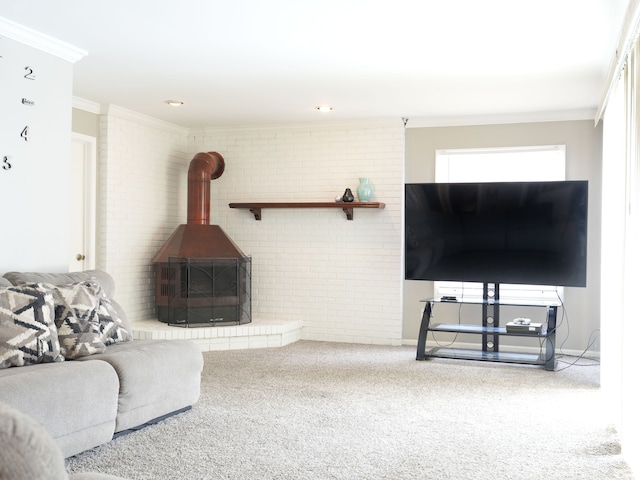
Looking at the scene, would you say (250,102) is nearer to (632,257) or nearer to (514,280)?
(514,280)

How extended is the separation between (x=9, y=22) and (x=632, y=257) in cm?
360

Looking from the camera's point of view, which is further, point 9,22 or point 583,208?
point 583,208

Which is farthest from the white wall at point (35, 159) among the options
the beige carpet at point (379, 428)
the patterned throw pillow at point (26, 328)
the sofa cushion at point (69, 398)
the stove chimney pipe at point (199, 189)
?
the stove chimney pipe at point (199, 189)

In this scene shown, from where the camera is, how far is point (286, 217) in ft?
23.6

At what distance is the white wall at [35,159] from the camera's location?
403 centimetres

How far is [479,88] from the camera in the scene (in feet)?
17.8

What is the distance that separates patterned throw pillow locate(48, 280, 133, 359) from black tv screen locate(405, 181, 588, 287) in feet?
9.90

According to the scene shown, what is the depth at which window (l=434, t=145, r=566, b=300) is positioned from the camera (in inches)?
249

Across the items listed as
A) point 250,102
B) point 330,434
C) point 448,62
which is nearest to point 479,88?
point 448,62

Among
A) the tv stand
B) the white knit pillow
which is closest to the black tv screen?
the tv stand

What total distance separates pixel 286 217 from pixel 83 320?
3708mm

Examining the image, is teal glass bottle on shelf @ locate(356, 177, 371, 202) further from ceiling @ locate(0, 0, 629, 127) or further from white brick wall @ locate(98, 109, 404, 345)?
ceiling @ locate(0, 0, 629, 127)

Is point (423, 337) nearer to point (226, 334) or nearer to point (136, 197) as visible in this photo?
point (226, 334)

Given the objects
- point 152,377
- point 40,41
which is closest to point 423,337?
point 152,377
